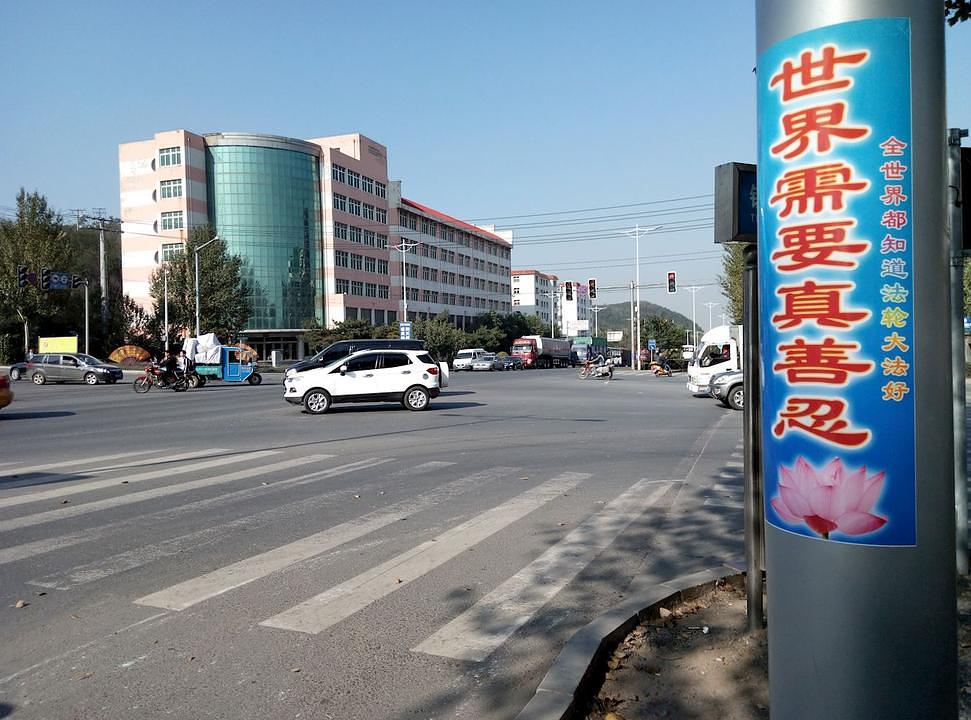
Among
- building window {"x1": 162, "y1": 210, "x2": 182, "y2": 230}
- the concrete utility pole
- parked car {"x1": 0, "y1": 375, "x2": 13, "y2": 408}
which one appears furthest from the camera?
building window {"x1": 162, "y1": 210, "x2": 182, "y2": 230}

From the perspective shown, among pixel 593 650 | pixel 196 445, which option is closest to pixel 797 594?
pixel 593 650

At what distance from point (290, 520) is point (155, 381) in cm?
2612

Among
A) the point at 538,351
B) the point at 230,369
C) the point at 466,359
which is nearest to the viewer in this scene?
the point at 230,369

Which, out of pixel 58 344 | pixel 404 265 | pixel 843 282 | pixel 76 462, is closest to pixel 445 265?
pixel 404 265

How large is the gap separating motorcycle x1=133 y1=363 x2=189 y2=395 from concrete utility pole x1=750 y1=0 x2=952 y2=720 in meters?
30.9

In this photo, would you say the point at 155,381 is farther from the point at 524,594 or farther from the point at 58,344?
the point at 524,594

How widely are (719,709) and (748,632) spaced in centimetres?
82

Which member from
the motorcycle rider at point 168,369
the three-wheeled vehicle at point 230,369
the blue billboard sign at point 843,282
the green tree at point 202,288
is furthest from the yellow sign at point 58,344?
the blue billboard sign at point 843,282

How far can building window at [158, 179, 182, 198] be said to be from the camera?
6875 centimetres

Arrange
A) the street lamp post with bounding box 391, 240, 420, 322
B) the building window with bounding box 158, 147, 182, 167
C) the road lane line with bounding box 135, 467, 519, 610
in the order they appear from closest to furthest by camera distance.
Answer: the road lane line with bounding box 135, 467, 519, 610
the building window with bounding box 158, 147, 182, 167
the street lamp post with bounding box 391, 240, 420, 322

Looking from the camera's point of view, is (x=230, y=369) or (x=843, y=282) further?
(x=230, y=369)

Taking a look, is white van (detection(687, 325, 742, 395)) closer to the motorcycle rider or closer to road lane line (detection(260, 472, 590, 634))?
road lane line (detection(260, 472, 590, 634))

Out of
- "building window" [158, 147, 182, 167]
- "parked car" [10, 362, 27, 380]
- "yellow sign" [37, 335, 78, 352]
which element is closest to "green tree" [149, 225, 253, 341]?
"building window" [158, 147, 182, 167]

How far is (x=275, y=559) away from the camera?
599 cm
